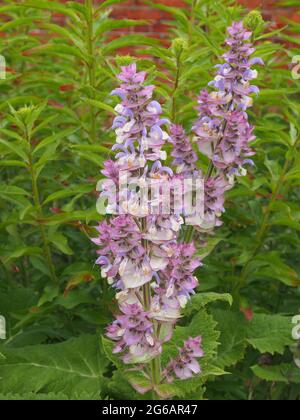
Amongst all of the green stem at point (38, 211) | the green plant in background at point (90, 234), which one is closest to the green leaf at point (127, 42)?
the green plant in background at point (90, 234)

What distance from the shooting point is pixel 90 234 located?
1.98 m

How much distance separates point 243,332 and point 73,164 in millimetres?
849

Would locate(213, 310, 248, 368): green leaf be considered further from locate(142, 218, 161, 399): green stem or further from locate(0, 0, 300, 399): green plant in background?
locate(142, 218, 161, 399): green stem

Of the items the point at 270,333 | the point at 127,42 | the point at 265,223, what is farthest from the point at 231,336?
the point at 127,42

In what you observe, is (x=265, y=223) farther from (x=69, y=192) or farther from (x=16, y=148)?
(x=16, y=148)

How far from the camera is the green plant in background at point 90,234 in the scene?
77.0 inches

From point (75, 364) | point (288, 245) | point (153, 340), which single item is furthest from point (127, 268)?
point (288, 245)

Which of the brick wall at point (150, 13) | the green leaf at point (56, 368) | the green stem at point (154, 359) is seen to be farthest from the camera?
the brick wall at point (150, 13)

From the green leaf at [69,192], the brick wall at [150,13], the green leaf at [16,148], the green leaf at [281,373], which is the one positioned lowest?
the green leaf at [281,373]

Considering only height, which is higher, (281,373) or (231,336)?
(231,336)

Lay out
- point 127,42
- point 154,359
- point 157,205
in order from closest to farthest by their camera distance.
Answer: point 157,205
point 154,359
point 127,42

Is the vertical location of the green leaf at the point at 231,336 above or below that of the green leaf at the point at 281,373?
above

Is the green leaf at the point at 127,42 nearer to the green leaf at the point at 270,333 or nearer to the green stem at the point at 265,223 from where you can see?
the green stem at the point at 265,223

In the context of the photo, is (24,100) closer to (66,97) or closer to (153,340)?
(66,97)
